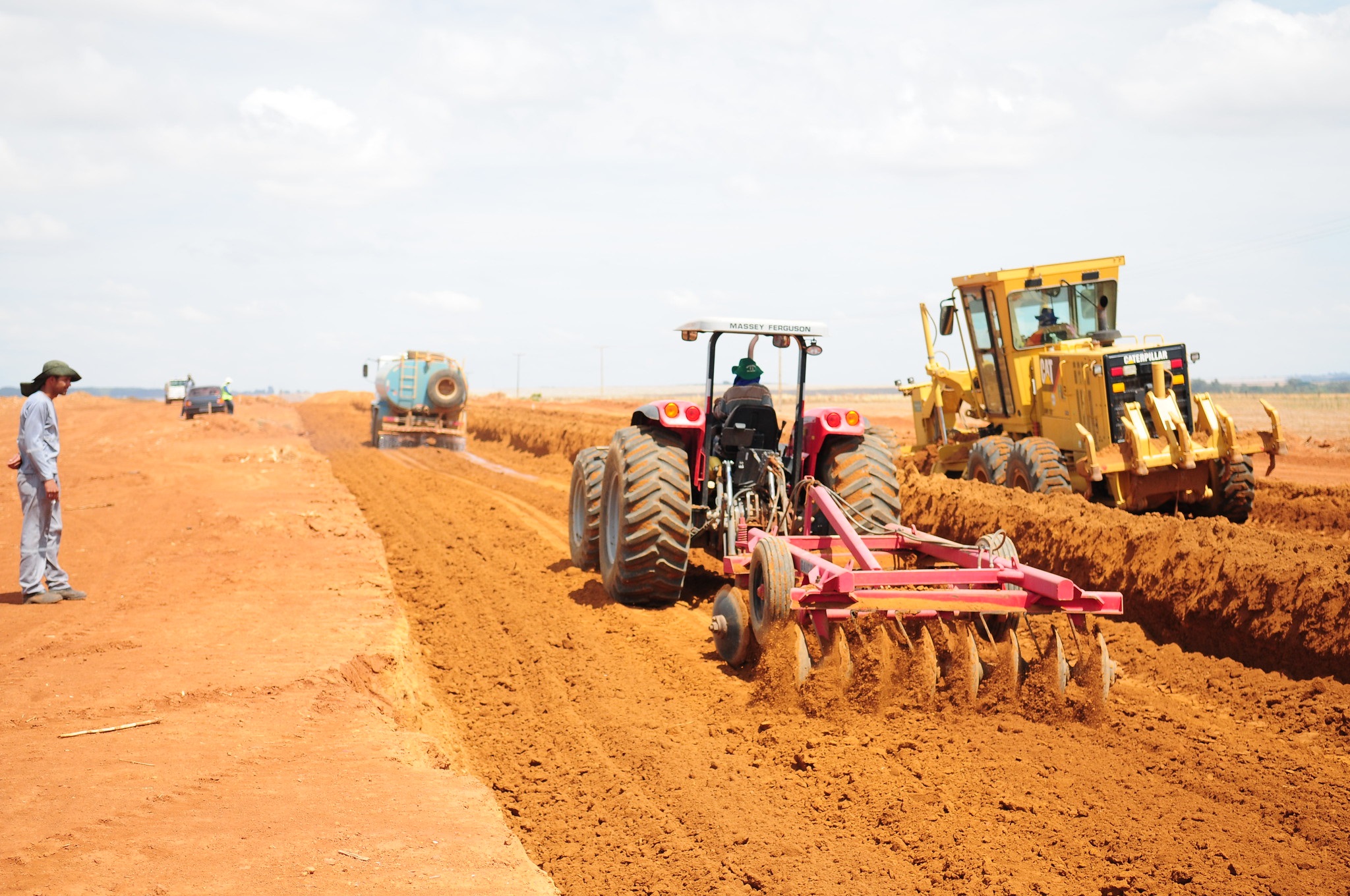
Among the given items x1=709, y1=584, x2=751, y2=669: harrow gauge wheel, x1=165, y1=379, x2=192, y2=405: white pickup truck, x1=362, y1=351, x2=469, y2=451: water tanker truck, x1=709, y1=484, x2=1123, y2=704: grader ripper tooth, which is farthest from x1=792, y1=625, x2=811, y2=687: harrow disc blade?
x1=165, y1=379, x2=192, y2=405: white pickup truck

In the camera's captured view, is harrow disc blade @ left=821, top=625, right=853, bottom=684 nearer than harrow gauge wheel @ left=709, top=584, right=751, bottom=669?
Yes

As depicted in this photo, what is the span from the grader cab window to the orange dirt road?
779 centimetres

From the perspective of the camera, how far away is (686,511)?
25.3ft

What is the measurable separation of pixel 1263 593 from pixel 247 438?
88.0 ft

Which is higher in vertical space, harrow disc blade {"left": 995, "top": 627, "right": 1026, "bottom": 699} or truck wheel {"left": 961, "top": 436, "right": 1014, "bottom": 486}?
truck wheel {"left": 961, "top": 436, "right": 1014, "bottom": 486}

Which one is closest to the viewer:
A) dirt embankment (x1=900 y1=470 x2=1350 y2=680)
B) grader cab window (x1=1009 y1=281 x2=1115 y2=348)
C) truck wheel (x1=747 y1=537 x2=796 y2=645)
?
truck wheel (x1=747 y1=537 x2=796 y2=645)

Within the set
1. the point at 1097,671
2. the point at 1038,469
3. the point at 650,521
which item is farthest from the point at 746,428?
the point at 1038,469

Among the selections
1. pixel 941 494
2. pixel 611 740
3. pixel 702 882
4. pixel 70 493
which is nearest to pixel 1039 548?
pixel 941 494

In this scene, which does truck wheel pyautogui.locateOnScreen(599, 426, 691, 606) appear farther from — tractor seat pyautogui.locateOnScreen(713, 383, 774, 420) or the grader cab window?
the grader cab window

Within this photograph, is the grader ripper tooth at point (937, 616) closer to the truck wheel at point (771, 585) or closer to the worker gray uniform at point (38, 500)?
the truck wheel at point (771, 585)

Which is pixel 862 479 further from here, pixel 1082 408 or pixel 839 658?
pixel 1082 408

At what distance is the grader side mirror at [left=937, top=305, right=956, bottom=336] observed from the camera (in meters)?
12.9

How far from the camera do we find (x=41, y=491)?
8.27 metres

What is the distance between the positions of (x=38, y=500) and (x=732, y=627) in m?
5.76
